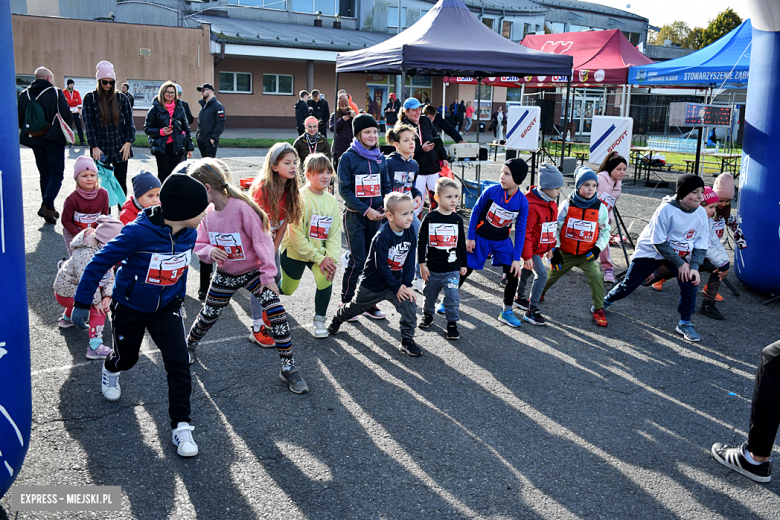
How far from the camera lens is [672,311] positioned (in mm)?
6598

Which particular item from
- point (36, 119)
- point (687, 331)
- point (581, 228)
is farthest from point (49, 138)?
point (687, 331)

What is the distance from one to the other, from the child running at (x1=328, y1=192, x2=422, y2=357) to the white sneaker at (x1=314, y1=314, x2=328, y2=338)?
32 centimetres

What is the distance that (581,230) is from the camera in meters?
5.95

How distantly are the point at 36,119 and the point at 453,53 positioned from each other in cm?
625

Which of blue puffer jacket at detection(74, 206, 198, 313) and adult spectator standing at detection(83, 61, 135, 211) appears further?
adult spectator standing at detection(83, 61, 135, 211)

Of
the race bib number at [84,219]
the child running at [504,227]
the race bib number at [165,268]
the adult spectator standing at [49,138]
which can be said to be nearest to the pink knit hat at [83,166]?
the race bib number at [84,219]

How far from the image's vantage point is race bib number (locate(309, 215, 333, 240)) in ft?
17.4

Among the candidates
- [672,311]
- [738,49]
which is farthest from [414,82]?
[672,311]

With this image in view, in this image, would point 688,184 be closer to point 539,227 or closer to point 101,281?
point 539,227

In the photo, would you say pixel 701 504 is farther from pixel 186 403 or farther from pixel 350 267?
pixel 350 267

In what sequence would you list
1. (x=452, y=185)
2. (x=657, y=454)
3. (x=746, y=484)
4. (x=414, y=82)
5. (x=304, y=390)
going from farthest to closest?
(x=414, y=82), (x=452, y=185), (x=304, y=390), (x=657, y=454), (x=746, y=484)

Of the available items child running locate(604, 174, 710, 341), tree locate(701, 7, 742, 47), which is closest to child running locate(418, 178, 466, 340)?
child running locate(604, 174, 710, 341)

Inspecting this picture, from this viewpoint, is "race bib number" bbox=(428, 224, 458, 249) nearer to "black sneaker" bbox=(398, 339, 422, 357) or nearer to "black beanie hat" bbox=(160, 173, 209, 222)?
"black sneaker" bbox=(398, 339, 422, 357)

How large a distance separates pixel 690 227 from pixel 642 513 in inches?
134
